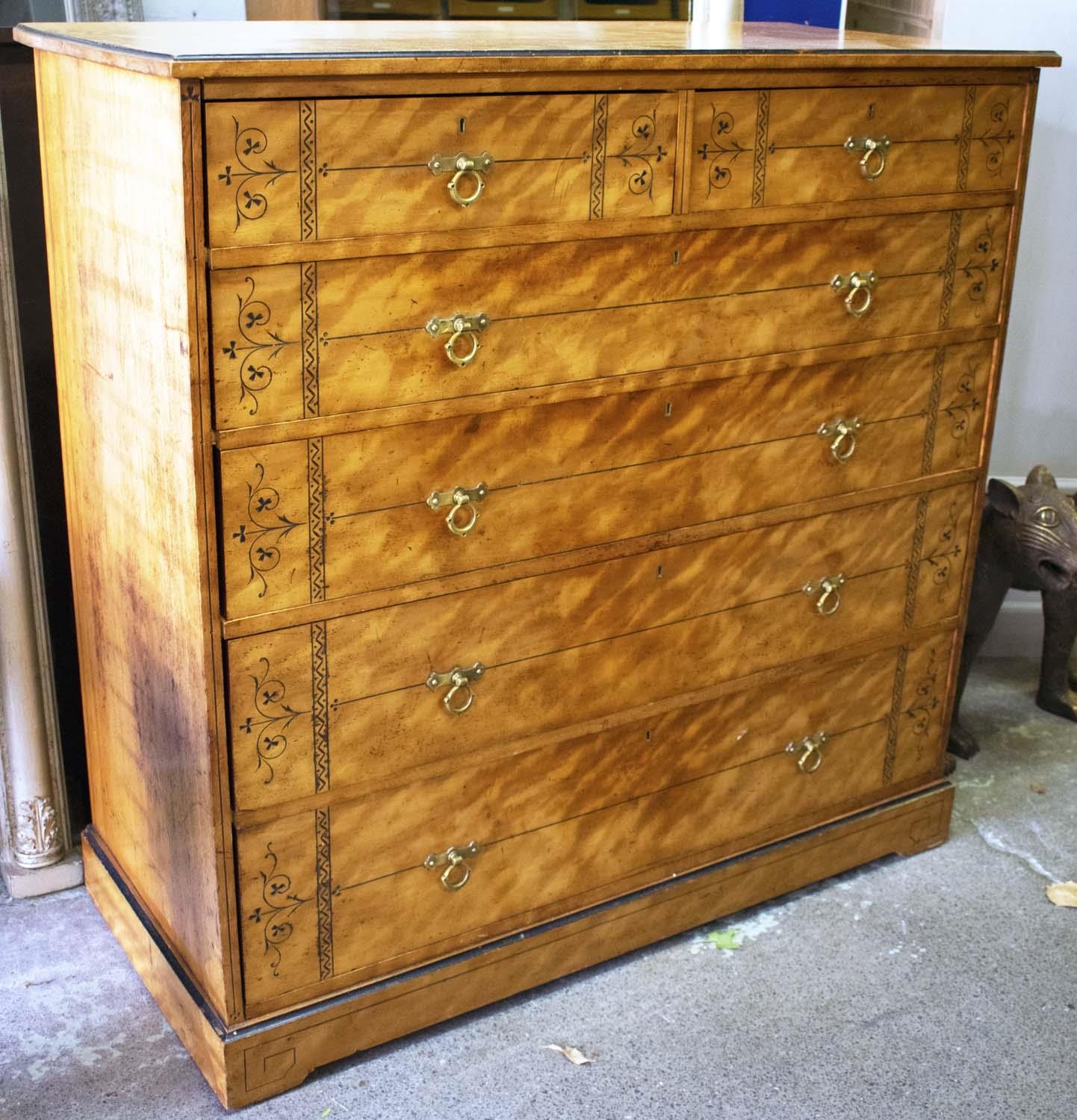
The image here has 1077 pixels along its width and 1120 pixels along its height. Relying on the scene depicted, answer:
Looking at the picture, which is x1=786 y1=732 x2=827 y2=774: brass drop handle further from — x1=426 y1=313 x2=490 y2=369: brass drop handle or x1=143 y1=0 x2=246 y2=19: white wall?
x1=143 y1=0 x2=246 y2=19: white wall

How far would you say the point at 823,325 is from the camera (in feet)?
7.09

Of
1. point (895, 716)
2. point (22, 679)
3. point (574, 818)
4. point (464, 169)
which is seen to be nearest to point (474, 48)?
point (464, 169)

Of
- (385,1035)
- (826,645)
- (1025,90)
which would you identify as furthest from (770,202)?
(385,1035)

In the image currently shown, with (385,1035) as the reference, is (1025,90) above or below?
above

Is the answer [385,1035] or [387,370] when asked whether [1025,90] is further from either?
[385,1035]

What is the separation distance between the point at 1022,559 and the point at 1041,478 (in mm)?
183

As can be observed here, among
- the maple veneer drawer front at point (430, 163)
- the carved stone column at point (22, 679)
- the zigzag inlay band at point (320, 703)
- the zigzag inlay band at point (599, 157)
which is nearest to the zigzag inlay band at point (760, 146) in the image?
the maple veneer drawer front at point (430, 163)

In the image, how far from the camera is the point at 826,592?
7.64 feet

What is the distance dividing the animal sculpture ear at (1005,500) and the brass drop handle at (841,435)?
2.63 feet

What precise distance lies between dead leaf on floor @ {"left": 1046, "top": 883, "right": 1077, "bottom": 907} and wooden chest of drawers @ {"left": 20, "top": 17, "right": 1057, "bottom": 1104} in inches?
16.4

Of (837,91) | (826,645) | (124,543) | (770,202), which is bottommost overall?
(826,645)

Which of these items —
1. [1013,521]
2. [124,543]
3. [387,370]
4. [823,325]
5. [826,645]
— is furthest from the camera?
[1013,521]

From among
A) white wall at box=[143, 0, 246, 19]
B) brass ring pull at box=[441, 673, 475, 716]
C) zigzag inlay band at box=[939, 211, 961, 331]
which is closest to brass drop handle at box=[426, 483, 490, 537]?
brass ring pull at box=[441, 673, 475, 716]

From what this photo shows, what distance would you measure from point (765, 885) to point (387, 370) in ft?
3.93
